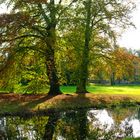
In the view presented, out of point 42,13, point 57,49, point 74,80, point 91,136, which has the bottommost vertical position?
point 91,136

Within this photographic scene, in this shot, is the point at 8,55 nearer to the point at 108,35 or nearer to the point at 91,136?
the point at 108,35

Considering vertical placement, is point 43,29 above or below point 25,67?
above

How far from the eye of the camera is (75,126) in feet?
93.1

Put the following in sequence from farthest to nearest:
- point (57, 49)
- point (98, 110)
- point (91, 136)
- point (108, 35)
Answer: point (108, 35)
point (57, 49)
point (98, 110)
point (91, 136)

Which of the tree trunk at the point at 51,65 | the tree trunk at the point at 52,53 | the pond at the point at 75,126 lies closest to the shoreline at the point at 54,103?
the pond at the point at 75,126

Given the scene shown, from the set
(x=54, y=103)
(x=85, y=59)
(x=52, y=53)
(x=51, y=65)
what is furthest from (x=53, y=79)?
(x=54, y=103)

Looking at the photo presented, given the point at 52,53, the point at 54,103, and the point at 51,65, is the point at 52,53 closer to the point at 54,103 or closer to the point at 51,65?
the point at 51,65

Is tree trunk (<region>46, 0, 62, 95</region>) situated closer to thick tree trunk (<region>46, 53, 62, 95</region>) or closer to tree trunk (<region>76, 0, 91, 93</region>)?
thick tree trunk (<region>46, 53, 62, 95</region>)

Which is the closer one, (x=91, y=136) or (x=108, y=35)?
(x=91, y=136)

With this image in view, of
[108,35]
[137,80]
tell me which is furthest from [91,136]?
[137,80]

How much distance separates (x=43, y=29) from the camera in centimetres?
4228

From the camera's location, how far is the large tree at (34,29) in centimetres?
3806

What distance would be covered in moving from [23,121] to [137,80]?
106m

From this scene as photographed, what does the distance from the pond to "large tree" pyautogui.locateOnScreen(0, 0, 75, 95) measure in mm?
7480
